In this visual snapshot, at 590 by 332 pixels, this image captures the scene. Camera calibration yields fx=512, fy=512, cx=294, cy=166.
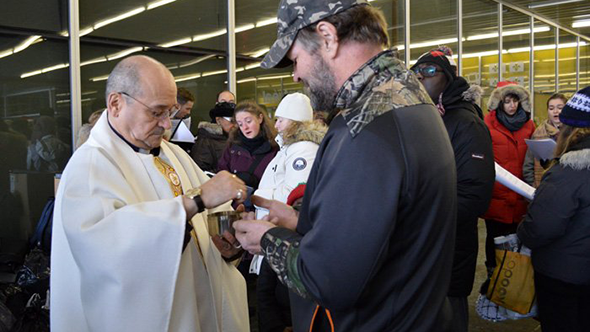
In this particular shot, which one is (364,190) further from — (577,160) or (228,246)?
(577,160)

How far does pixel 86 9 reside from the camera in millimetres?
5090

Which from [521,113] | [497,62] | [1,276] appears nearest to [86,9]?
[1,276]

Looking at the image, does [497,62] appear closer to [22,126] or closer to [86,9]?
[86,9]

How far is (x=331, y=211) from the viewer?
1216mm

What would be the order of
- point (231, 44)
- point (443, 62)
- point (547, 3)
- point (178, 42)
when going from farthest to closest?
1. point (547, 3)
2. point (231, 44)
3. point (178, 42)
4. point (443, 62)

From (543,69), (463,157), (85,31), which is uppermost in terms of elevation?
(543,69)

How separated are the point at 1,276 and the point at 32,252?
0.42 meters

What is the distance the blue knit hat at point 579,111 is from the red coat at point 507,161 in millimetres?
1967

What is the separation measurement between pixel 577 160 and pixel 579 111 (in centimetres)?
26

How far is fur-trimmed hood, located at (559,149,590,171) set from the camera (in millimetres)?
2684

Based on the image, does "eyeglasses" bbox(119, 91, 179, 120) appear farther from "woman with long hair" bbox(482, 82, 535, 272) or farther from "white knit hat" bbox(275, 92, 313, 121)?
"woman with long hair" bbox(482, 82, 535, 272)

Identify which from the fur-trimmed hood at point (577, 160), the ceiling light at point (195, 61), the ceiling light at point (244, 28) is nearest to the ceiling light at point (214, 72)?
the ceiling light at point (195, 61)

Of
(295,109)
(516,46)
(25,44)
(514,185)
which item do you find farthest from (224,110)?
(516,46)

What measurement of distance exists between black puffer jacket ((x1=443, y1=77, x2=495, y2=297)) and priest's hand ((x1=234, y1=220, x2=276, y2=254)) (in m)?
1.69
